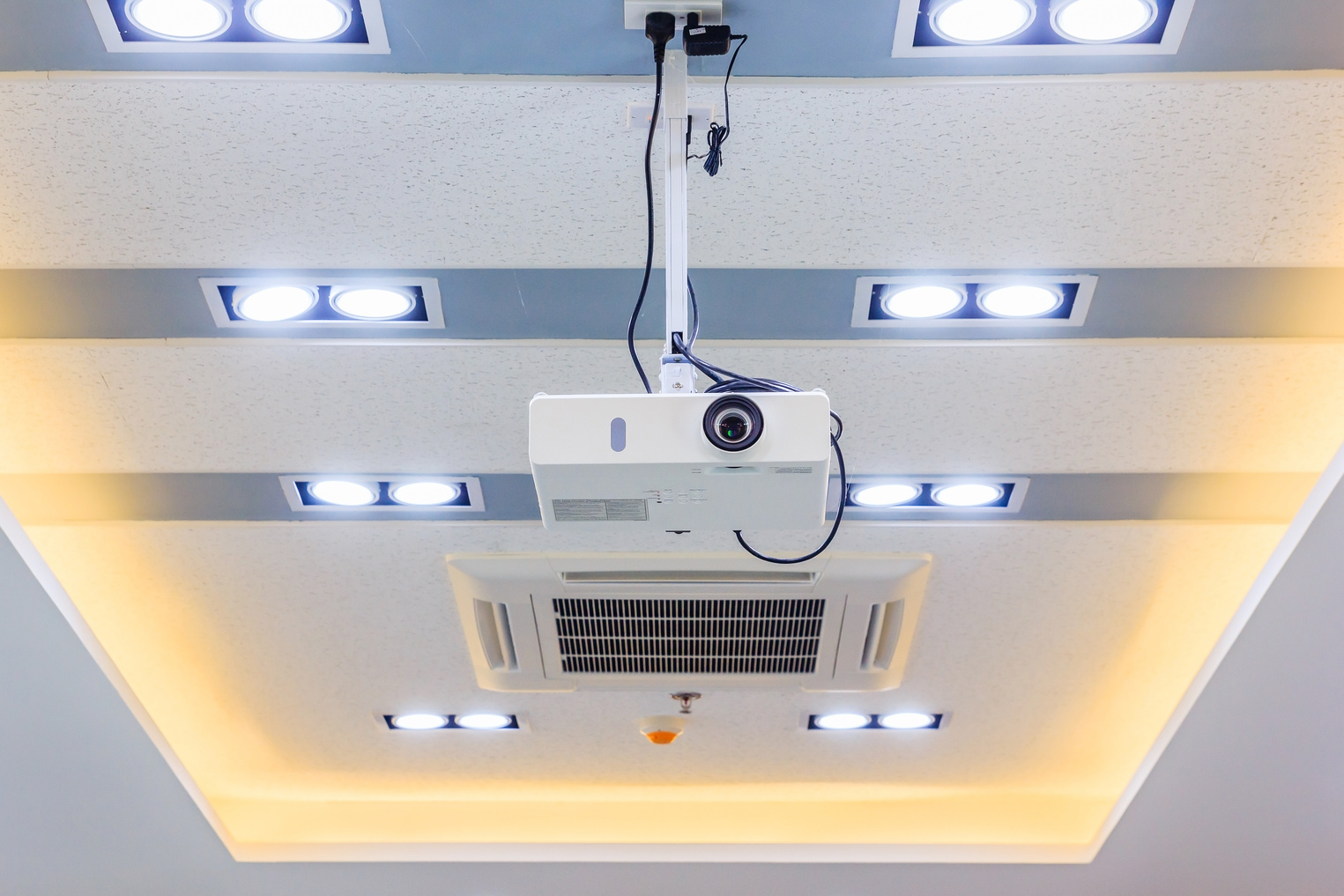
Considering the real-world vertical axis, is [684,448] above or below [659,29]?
below

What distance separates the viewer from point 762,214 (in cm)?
147

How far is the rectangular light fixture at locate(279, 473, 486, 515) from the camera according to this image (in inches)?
75.9

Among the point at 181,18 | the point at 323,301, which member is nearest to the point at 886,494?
the point at 323,301

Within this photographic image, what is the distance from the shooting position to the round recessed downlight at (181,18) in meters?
1.22

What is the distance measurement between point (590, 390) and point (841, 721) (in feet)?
4.57

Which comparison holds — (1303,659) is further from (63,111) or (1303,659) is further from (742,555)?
(63,111)

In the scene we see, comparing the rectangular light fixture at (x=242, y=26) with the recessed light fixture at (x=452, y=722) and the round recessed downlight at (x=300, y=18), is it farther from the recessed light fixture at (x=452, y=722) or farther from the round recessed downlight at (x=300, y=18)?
the recessed light fixture at (x=452, y=722)

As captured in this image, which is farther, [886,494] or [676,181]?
[886,494]

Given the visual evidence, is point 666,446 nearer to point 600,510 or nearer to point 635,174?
point 600,510

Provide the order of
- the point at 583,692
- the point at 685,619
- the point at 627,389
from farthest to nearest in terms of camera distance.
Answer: the point at 583,692 → the point at 685,619 → the point at 627,389

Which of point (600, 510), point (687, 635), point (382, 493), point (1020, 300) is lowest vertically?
point (600, 510)

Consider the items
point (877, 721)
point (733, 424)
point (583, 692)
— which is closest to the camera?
point (733, 424)

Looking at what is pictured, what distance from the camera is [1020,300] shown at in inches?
63.2

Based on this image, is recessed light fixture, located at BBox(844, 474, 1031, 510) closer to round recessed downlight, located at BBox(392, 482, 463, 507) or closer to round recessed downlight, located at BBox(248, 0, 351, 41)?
round recessed downlight, located at BBox(392, 482, 463, 507)
